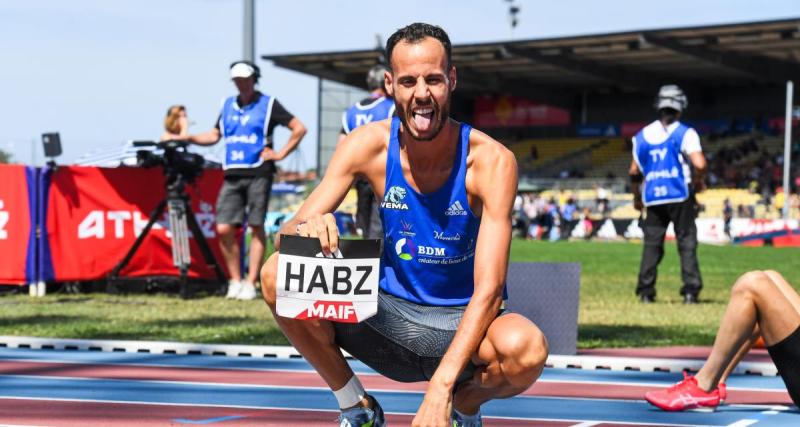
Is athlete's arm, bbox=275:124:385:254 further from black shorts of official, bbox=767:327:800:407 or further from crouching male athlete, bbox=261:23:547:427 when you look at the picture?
black shorts of official, bbox=767:327:800:407

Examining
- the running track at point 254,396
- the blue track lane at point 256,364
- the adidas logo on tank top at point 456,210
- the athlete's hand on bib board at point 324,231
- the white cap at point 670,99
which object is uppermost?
the white cap at point 670,99

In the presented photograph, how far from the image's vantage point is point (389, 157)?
4141 millimetres

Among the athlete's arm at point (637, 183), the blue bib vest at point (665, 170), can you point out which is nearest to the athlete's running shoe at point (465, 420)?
the blue bib vest at point (665, 170)

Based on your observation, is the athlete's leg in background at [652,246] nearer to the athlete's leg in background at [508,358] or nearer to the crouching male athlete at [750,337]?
the crouching male athlete at [750,337]

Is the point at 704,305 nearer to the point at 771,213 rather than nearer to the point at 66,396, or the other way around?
the point at 66,396

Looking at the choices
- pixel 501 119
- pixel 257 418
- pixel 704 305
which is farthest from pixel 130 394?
pixel 501 119

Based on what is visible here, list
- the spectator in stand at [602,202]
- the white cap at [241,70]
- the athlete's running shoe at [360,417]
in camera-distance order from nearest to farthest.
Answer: the athlete's running shoe at [360,417] → the white cap at [241,70] → the spectator in stand at [602,202]

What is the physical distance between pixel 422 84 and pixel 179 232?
8.08m

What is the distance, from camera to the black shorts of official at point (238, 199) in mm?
11047

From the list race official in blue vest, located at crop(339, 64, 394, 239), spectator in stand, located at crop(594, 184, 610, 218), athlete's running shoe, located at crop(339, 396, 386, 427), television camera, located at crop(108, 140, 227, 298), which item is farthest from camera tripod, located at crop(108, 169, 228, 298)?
spectator in stand, located at crop(594, 184, 610, 218)

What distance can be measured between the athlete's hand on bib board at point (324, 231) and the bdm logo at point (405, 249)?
382 mm

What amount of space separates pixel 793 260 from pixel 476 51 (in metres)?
31.1

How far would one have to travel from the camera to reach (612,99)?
64438 mm

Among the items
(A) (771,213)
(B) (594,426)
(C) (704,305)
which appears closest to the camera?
(B) (594,426)
